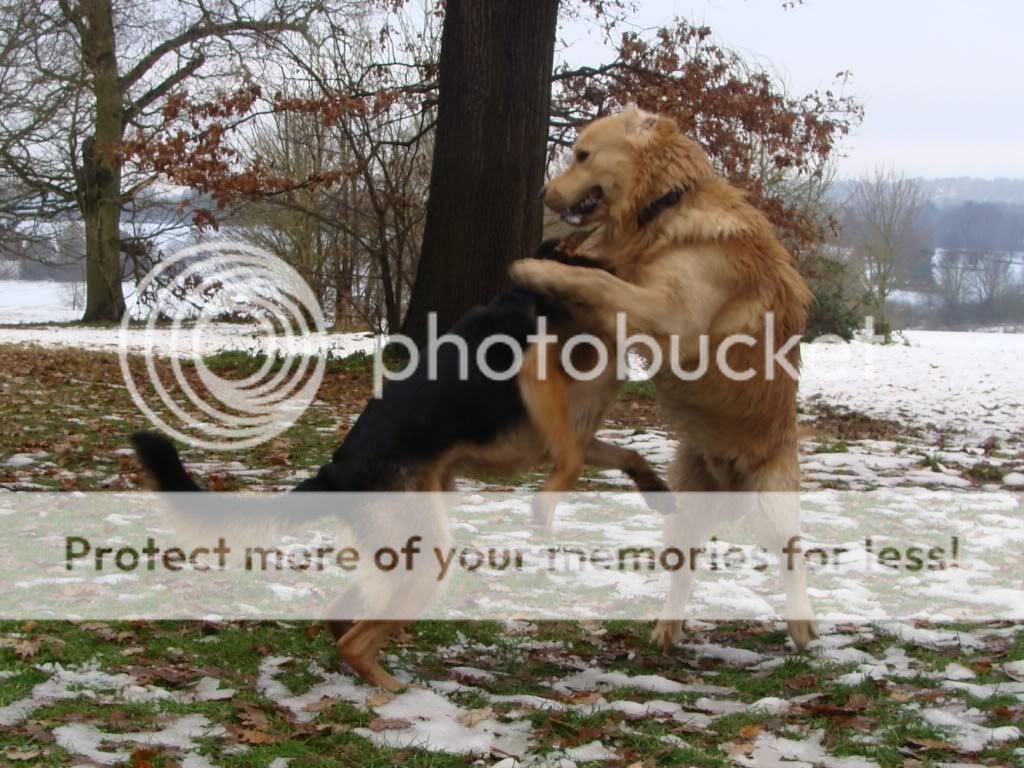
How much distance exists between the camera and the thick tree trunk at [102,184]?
23078 millimetres

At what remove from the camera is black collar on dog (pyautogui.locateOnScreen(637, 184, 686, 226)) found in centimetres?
420

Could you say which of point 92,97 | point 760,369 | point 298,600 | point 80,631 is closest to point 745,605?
point 760,369

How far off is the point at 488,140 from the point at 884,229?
→ 89.6ft

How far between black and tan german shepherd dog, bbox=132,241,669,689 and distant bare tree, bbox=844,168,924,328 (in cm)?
2750

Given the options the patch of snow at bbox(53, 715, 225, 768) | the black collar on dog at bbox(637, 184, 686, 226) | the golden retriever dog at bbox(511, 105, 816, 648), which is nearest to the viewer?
the patch of snow at bbox(53, 715, 225, 768)

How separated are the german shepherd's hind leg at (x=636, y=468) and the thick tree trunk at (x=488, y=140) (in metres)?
4.57

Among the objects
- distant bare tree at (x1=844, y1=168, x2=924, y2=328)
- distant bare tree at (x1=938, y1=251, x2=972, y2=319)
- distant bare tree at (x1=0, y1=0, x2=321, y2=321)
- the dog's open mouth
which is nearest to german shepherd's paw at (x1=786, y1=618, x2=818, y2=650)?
the dog's open mouth

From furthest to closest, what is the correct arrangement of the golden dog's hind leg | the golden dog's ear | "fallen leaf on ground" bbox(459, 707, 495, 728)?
1. the golden dog's ear
2. the golden dog's hind leg
3. "fallen leaf on ground" bbox(459, 707, 495, 728)

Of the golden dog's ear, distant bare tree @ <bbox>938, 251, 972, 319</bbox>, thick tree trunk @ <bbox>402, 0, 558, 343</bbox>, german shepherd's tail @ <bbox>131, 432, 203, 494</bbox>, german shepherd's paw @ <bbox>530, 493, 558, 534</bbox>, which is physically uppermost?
distant bare tree @ <bbox>938, 251, 972, 319</bbox>

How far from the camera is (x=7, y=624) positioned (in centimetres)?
391

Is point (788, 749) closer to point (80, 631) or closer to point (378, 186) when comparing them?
point (80, 631)

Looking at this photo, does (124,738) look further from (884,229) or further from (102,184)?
(884,229)

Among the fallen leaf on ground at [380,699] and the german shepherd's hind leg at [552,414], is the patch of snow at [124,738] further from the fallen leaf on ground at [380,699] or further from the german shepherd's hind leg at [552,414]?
the german shepherd's hind leg at [552,414]

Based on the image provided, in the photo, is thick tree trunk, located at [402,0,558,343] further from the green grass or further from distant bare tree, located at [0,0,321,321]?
distant bare tree, located at [0,0,321,321]
